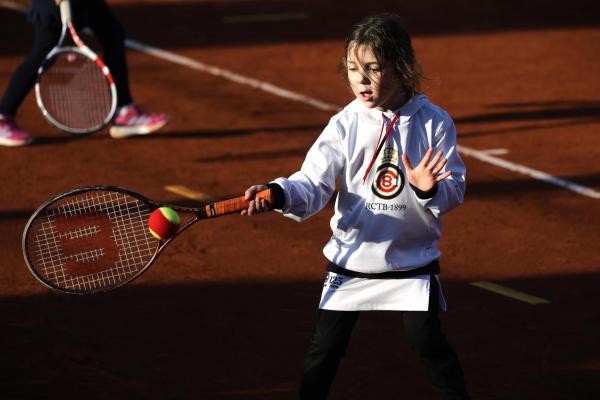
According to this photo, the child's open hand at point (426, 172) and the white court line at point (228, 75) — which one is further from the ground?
the child's open hand at point (426, 172)

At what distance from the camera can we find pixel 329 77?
12.3m

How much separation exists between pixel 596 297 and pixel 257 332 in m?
1.99

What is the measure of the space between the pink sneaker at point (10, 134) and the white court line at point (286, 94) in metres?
2.89

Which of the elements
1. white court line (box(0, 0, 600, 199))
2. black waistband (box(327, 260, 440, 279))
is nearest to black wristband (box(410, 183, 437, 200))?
black waistband (box(327, 260, 440, 279))

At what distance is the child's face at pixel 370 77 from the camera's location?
4.41 meters

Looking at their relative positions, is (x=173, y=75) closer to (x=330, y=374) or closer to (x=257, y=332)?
(x=257, y=332)

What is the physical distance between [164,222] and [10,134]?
534cm

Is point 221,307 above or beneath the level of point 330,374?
beneath

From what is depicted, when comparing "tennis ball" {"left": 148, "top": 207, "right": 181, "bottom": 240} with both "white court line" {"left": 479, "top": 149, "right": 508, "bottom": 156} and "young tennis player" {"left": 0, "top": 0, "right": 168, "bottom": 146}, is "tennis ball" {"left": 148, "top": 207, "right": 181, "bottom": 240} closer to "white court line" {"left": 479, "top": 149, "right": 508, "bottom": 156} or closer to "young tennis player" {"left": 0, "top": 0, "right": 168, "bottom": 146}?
"young tennis player" {"left": 0, "top": 0, "right": 168, "bottom": 146}

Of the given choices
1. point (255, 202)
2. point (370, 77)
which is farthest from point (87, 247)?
point (370, 77)

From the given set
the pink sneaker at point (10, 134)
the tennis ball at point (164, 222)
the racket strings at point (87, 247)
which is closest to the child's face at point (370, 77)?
the tennis ball at point (164, 222)

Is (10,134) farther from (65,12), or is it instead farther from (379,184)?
(379,184)

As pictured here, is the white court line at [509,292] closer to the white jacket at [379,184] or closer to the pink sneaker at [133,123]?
Result: the white jacket at [379,184]

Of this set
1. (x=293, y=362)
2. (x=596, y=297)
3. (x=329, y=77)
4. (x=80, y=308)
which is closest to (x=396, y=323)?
(x=293, y=362)
